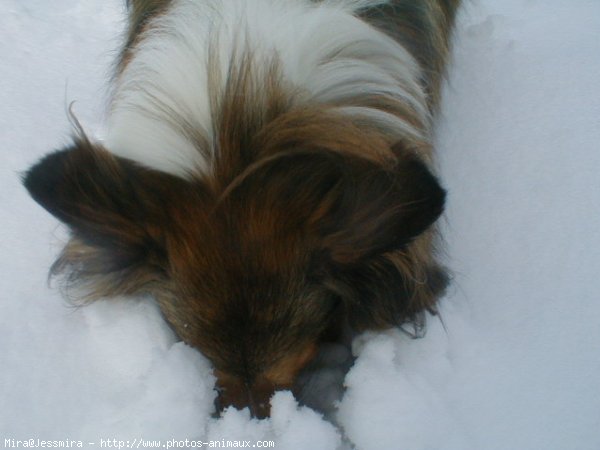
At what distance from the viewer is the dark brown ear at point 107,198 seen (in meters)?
1.65

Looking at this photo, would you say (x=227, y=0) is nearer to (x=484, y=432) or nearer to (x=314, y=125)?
(x=314, y=125)

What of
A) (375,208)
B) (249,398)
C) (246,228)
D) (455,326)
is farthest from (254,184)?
(455,326)

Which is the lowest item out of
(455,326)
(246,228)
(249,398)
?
(455,326)

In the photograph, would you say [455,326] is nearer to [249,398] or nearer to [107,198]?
[249,398]

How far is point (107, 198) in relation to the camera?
5.67 ft

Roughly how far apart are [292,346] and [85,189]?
82 cm

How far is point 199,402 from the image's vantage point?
198cm

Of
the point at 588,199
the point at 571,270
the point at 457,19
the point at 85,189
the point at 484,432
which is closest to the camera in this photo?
the point at 85,189

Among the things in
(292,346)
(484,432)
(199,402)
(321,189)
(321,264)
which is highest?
(321,189)

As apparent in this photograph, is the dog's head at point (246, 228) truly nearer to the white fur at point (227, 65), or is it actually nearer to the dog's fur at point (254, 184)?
the dog's fur at point (254, 184)

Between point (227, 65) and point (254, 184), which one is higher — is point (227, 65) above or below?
above

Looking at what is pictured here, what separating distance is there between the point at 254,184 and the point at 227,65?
41 centimetres

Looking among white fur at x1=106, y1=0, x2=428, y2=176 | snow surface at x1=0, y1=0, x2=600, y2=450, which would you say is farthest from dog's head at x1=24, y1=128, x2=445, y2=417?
snow surface at x1=0, y1=0, x2=600, y2=450

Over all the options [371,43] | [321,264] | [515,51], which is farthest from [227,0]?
[515,51]
